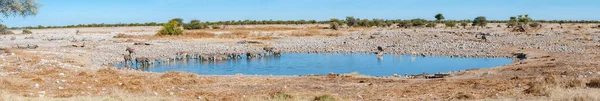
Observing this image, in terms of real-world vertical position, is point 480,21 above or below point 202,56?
above

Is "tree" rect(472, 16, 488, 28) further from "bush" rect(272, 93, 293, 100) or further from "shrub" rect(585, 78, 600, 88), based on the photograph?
"bush" rect(272, 93, 293, 100)

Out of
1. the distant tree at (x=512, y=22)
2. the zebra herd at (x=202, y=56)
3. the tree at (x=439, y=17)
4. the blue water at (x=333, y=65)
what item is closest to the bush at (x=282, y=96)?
the blue water at (x=333, y=65)

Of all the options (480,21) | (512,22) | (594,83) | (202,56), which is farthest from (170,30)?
(512,22)

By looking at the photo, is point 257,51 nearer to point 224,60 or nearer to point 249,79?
point 224,60

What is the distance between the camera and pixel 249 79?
17688 millimetres

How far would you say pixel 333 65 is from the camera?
26984mm

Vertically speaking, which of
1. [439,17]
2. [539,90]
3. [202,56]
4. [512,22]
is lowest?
[202,56]

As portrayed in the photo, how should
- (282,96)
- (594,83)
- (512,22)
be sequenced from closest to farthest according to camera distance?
(282,96), (594,83), (512,22)

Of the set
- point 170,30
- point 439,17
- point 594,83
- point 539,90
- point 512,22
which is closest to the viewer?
point 539,90

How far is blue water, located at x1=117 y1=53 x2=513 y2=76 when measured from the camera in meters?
23.8

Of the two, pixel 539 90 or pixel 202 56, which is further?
pixel 202 56

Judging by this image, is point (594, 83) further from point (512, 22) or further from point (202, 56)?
point (512, 22)

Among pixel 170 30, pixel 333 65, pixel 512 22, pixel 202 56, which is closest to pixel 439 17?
pixel 512 22

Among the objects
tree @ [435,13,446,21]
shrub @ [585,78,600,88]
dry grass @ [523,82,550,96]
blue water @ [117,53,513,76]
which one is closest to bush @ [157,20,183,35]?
blue water @ [117,53,513,76]
